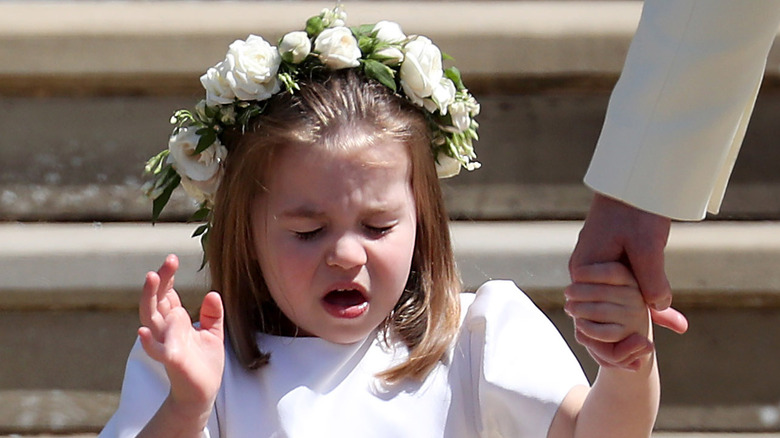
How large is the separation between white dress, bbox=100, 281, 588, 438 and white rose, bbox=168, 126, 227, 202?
352 millimetres

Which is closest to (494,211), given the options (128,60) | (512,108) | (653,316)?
(512,108)

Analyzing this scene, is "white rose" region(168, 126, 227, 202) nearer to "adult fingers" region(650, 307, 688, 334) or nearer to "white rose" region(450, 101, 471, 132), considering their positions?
"white rose" region(450, 101, 471, 132)

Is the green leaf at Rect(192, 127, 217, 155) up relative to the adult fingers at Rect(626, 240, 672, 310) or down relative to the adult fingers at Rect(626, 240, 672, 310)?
down

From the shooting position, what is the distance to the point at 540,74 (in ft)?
10.0

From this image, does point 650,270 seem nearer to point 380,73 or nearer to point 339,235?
point 339,235

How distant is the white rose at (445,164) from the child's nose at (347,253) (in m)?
0.35


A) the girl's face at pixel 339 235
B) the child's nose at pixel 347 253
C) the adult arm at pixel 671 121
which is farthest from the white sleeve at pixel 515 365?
the adult arm at pixel 671 121

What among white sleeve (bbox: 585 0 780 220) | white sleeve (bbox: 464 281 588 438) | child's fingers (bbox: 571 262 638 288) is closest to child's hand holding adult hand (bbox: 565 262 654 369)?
child's fingers (bbox: 571 262 638 288)

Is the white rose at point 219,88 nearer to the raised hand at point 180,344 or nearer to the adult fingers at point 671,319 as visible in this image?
the raised hand at point 180,344

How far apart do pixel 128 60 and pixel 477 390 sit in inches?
58.4

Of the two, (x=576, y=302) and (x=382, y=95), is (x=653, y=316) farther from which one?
(x=382, y=95)

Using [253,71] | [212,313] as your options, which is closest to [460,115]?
[253,71]

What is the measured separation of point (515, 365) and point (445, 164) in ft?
1.52

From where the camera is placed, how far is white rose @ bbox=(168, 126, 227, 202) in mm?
2186
